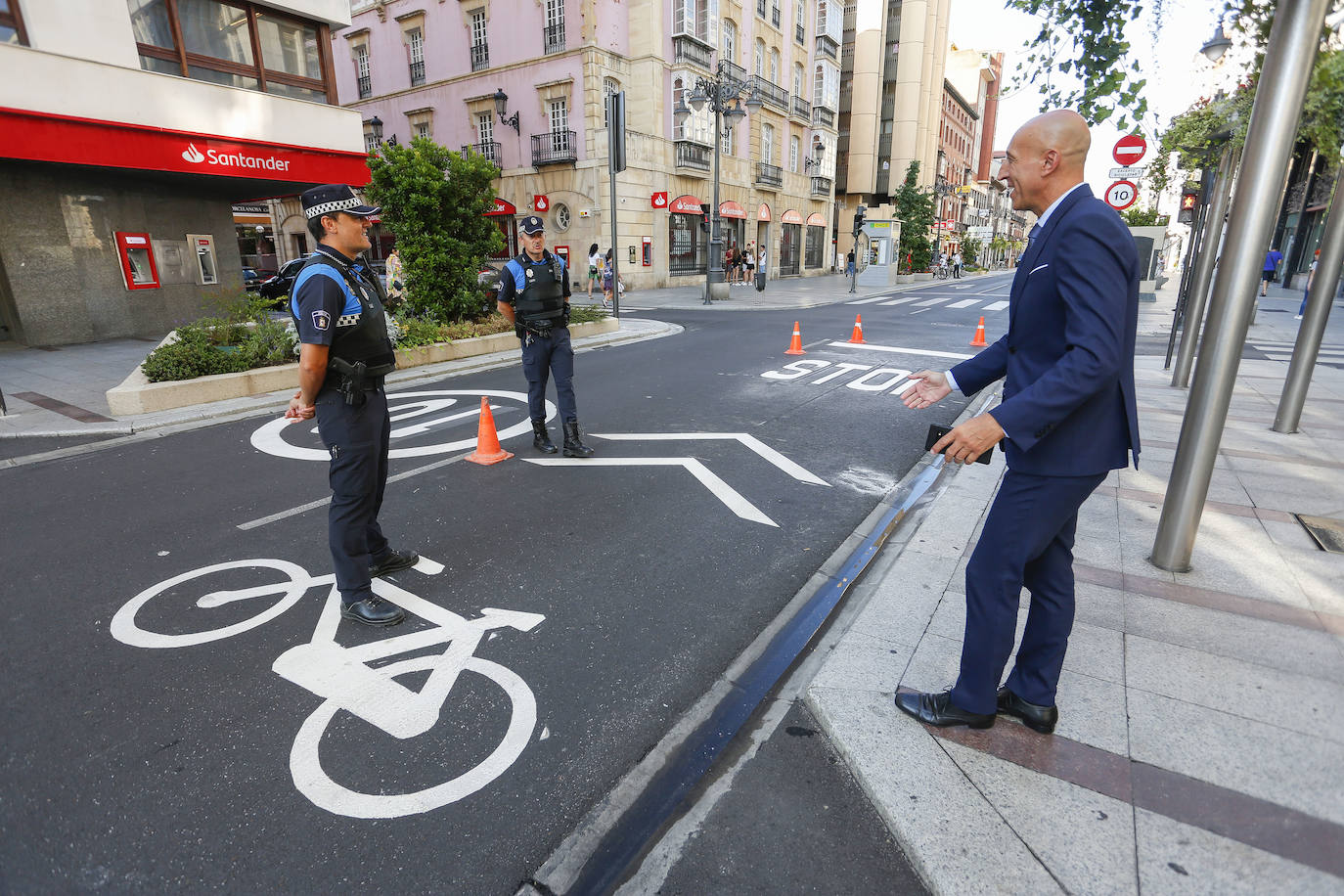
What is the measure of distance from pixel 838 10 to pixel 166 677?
169ft

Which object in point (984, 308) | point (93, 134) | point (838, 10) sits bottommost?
point (984, 308)

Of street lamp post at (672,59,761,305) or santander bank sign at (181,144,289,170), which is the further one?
street lamp post at (672,59,761,305)

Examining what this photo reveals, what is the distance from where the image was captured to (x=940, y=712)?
109 inches

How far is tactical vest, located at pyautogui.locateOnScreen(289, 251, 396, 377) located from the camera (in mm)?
3400

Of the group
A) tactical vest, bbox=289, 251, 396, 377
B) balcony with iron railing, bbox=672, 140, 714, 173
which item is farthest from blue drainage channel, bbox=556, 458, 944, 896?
balcony with iron railing, bbox=672, 140, 714, 173

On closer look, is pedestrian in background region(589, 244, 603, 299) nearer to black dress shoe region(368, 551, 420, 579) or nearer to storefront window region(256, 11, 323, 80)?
storefront window region(256, 11, 323, 80)

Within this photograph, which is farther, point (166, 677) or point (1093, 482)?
point (166, 677)

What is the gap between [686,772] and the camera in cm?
264

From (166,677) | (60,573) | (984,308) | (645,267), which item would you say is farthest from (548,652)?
(645,267)

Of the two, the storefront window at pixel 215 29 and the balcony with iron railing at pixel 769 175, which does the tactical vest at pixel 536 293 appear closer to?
the storefront window at pixel 215 29

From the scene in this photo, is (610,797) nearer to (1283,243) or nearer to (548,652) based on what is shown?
(548,652)

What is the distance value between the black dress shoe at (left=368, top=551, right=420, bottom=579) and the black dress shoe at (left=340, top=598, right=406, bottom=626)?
18.8 inches

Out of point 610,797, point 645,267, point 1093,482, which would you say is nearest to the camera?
point 1093,482

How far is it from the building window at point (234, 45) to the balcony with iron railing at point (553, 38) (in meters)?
13.9
